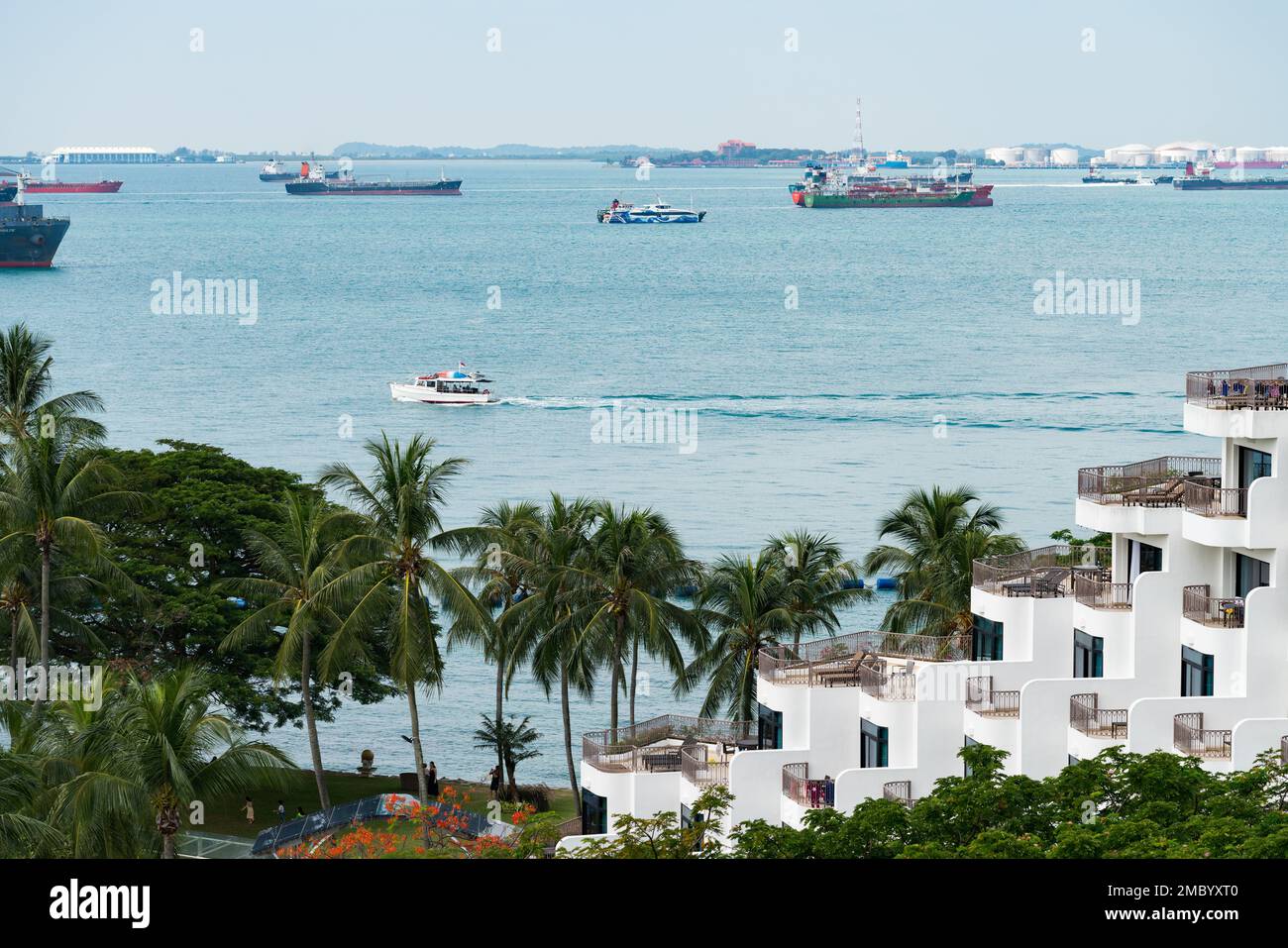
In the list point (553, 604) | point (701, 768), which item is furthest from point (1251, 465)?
point (553, 604)

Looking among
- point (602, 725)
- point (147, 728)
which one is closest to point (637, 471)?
point (602, 725)

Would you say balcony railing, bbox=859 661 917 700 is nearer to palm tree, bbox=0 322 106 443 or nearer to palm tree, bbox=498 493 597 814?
palm tree, bbox=498 493 597 814

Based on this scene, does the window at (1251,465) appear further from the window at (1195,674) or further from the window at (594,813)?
the window at (594,813)

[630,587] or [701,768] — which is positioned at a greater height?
[630,587]

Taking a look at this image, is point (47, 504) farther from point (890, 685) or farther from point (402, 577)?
point (890, 685)

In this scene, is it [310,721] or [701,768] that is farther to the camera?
[310,721]
